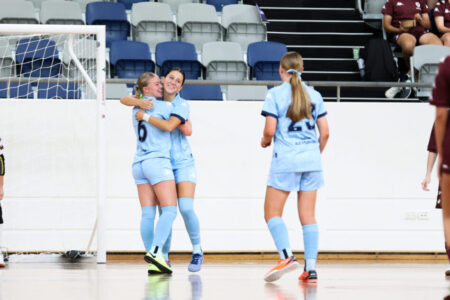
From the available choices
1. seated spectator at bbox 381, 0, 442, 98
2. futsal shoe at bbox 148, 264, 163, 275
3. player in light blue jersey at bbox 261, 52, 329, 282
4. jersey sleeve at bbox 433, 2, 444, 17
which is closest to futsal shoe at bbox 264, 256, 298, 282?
player in light blue jersey at bbox 261, 52, 329, 282

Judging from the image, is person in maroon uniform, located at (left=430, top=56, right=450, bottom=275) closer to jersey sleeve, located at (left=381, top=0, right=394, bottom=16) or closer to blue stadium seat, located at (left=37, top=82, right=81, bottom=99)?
blue stadium seat, located at (left=37, top=82, right=81, bottom=99)

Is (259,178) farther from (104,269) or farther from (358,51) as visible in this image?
(358,51)

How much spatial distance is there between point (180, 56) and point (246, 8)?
1.77 meters

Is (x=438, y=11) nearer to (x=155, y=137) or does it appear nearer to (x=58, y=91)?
(x=58, y=91)

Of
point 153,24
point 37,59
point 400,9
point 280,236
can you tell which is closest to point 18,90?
point 37,59

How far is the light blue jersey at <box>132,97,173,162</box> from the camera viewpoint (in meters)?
5.95

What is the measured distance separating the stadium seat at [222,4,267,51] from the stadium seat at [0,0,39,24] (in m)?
2.59

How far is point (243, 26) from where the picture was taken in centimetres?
1066

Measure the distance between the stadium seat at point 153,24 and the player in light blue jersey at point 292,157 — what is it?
525 cm

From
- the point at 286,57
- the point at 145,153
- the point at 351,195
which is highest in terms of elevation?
the point at 286,57

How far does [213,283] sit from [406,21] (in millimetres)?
6595

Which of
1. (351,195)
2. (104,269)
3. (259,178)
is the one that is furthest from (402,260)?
(104,269)

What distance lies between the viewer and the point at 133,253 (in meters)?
8.36

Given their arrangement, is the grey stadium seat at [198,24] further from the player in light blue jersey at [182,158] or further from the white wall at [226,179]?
the player in light blue jersey at [182,158]
